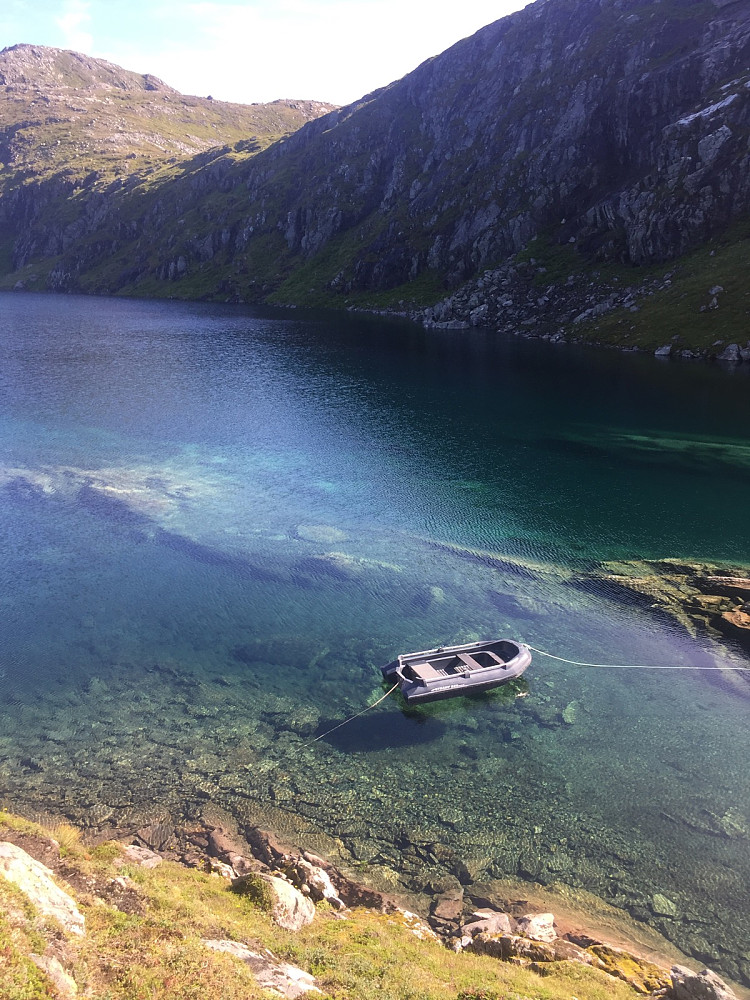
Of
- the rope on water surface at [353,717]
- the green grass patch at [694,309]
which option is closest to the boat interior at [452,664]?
the rope on water surface at [353,717]

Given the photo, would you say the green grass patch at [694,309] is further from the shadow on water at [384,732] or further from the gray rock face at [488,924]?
the gray rock face at [488,924]

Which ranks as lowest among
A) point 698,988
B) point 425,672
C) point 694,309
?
point 698,988

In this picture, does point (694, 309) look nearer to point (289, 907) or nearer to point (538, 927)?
point (538, 927)

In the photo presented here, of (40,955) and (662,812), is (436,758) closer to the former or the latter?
(662,812)

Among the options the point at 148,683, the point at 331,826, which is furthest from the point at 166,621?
the point at 331,826

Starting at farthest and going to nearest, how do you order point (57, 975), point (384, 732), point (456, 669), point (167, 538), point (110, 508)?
point (110, 508)
point (167, 538)
point (456, 669)
point (384, 732)
point (57, 975)

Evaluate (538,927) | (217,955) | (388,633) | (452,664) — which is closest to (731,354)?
(388,633)

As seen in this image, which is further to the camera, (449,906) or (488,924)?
(449,906)
